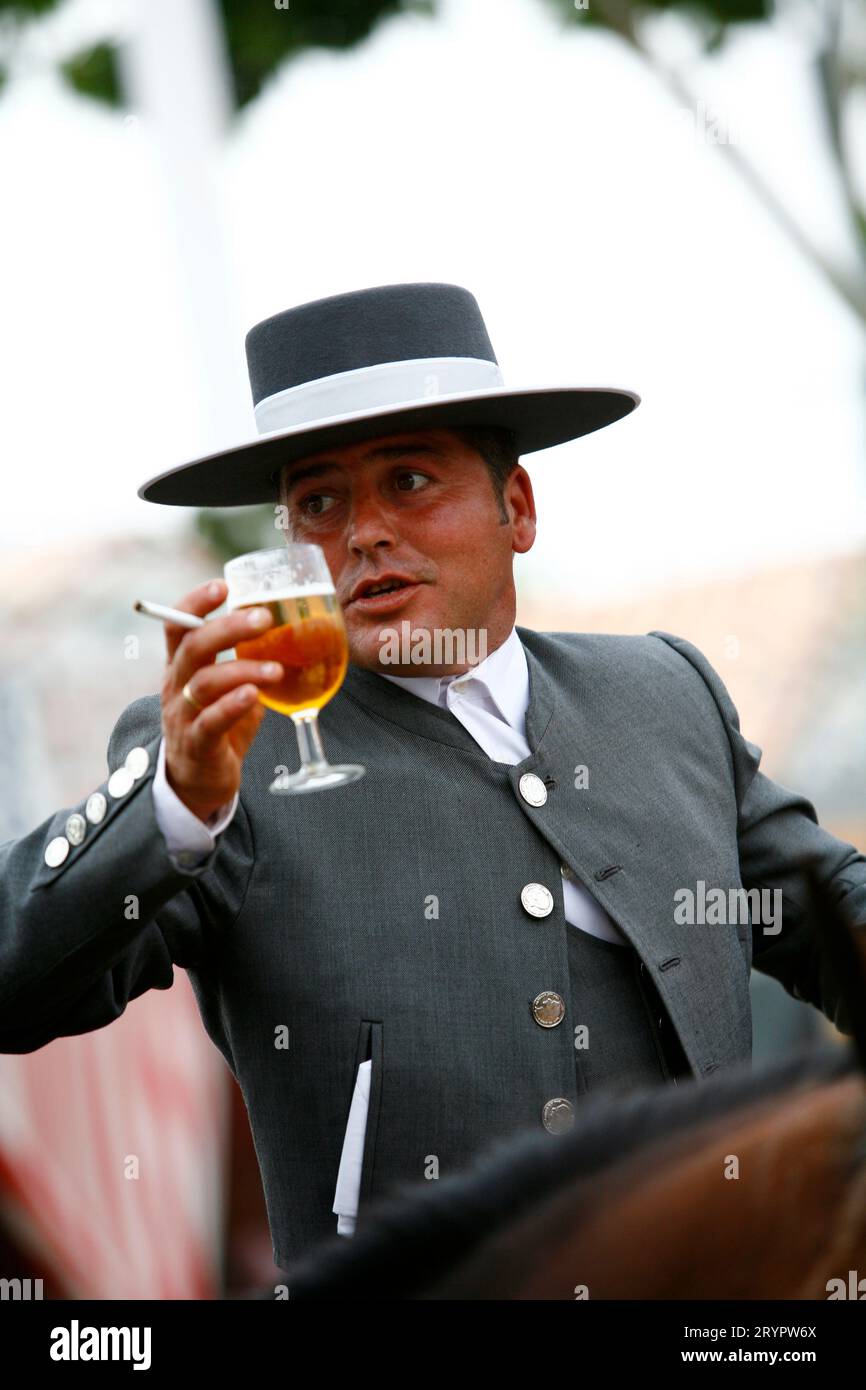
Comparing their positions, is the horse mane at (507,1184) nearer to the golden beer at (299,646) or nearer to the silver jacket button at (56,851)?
the golden beer at (299,646)

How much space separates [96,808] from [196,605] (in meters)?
0.36

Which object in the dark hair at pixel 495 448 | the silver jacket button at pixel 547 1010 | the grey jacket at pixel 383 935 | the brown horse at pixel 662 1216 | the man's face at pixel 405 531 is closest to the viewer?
the brown horse at pixel 662 1216

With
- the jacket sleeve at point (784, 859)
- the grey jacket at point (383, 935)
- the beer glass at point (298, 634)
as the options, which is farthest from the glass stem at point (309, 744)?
the jacket sleeve at point (784, 859)

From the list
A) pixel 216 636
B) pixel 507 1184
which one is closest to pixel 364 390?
pixel 216 636

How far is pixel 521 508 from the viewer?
2.87 m

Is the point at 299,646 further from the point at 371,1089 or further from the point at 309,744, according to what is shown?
the point at 371,1089

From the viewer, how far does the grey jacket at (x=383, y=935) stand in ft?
6.97

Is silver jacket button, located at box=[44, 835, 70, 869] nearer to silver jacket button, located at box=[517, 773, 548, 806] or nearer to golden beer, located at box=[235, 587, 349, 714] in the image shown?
golden beer, located at box=[235, 587, 349, 714]

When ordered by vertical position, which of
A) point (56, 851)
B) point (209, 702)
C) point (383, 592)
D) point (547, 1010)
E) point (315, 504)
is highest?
point (315, 504)

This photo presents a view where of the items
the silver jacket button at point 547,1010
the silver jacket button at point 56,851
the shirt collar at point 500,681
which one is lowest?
the silver jacket button at point 547,1010

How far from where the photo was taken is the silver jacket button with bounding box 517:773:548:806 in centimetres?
256

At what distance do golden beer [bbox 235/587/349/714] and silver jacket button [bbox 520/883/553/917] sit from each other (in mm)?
667

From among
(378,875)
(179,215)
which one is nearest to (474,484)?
(378,875)

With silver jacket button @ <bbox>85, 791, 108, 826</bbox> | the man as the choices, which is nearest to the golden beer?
the man
